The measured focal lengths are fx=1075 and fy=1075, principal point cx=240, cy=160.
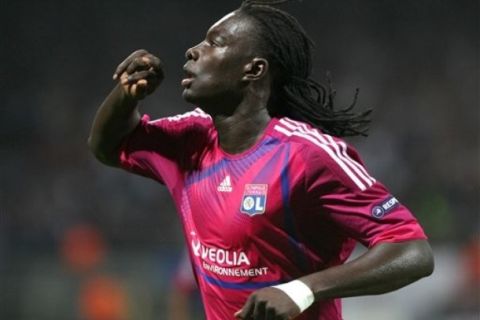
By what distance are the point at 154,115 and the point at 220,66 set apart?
413 inches

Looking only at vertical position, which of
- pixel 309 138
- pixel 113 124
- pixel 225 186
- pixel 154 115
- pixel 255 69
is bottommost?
pixel 225 186

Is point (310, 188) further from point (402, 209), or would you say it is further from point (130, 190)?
point (130, 190)

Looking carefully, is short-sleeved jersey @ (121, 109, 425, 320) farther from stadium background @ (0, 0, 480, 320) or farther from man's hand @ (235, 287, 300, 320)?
stadium background @ (0, 0, 480, 320)

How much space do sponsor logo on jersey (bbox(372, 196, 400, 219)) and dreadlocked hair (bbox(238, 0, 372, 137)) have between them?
0.49m

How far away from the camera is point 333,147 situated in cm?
389

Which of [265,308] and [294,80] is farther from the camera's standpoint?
[294,80]

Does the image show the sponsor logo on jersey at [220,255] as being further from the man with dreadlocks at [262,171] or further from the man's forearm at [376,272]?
the man's forearm at [376,272]

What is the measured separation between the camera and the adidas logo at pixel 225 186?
4062mm

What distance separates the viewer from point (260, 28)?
417cm

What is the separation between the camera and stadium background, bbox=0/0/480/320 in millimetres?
10703

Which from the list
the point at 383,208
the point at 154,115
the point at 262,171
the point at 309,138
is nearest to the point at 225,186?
the point at 262,171

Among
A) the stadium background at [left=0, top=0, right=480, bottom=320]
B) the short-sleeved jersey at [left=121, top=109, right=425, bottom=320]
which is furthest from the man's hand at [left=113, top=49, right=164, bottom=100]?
the stadium background at [left=0, top=0, right=480, bottom=320]

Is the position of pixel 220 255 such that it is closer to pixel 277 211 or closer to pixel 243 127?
pixel 277 211

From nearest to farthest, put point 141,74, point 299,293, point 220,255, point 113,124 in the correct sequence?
point 299,293 → point 220,255 → point 141,74 → point 113,124
